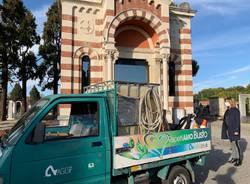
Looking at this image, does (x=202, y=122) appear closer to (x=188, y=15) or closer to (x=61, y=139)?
(x=61, y=139)

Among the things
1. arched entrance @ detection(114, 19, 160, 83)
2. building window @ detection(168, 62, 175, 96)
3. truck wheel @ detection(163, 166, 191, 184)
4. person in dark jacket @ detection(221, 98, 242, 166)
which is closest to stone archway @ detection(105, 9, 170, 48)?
arched entrance @ detection(114, 19, 160, 83)

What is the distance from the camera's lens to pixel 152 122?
559cm

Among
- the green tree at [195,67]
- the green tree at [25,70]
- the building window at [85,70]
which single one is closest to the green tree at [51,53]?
the green tree at [25,70]

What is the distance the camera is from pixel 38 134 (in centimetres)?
388

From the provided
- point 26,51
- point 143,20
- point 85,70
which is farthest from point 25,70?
point 143,20

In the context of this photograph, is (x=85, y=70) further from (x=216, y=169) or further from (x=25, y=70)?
(x=25, y=70)

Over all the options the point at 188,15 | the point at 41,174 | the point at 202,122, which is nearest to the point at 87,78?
the point at 188,15

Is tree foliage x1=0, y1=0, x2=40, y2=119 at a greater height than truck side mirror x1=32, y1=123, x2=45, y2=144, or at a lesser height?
greater

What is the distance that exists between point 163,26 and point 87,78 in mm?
5030

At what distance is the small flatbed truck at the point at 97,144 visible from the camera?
390 centimetres

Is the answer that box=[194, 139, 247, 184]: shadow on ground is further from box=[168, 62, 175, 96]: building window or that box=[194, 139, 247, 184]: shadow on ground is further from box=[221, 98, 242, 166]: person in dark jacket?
box=[168, 62, 175, 96]: building window

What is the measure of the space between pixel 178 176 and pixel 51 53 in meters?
25.3

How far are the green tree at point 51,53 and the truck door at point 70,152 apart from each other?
80.0ft

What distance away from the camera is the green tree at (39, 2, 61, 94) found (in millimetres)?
28672
